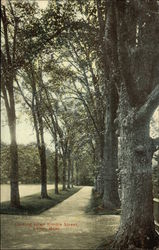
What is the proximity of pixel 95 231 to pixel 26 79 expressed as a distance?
18590mm

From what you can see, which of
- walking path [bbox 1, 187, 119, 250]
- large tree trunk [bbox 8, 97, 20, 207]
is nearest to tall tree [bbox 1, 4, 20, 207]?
large tree trunk [bbox 8, 97, 20, 207]

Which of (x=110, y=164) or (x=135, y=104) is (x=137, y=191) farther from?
(x=110, y=164)

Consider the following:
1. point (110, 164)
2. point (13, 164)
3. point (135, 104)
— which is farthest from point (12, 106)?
point (135, 104)

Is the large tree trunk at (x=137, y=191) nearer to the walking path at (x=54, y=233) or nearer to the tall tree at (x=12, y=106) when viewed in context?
the walking path at (x=54, y=233)

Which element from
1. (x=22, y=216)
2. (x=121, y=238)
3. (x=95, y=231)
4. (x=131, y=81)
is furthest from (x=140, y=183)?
(x=22, y=216)

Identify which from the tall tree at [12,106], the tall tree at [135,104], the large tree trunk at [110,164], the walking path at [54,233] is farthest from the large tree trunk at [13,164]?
the tall tree at [135,104]

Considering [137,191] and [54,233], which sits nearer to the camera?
[137,191]

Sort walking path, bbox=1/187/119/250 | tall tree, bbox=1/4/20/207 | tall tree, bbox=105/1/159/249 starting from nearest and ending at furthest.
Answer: tall tree, bbox=105/1/159/249 < walking path, bbox=1/187/119/250 < tall tree, bbox=1/4/20/207

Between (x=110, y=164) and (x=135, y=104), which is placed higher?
(x=135, y=104)

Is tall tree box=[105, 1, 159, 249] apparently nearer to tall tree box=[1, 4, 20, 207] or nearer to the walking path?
the walking path

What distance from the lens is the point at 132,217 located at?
1000cm

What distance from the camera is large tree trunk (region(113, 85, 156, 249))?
9891mm

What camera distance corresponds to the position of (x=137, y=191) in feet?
32.8

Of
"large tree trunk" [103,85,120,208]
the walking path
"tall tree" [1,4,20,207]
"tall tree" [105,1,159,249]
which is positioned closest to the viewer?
"tall tree" [105,1,159,249]
